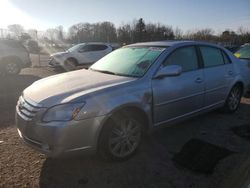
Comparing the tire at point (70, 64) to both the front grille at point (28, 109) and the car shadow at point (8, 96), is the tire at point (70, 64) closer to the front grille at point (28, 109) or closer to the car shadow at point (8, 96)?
the car shadow at point (8, 96)

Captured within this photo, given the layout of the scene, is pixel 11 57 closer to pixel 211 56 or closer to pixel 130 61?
pixel 130 61

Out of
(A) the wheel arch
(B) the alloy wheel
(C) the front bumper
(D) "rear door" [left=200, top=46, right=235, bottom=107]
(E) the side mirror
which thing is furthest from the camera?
(D) "rear door" [left=200, top=46, right=235, bottom=107]

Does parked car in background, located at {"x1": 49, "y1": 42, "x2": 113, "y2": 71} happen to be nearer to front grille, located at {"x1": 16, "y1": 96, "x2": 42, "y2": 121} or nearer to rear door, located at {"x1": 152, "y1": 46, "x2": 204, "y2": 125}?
rear door, located at {"x1": 152, "y1": 46, "x2": 204, "y2": 125}

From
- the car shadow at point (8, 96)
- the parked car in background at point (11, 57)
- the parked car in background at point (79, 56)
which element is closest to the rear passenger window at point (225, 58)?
the car shadow at point (8, 96)

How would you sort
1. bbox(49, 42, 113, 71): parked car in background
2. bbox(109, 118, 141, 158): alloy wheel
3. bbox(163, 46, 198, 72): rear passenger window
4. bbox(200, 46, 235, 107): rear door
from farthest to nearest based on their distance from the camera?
bbox(49, 42, 113, 71): parked car in background
bbox(200, 46, 235, 107): rear door
bbox(163, 46, 198, 72): rear passenger window
bbox(109, 118, 141, 158): alloy wheel

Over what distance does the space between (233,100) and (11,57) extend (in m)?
9.28

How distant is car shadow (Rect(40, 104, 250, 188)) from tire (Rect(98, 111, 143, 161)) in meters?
0.14

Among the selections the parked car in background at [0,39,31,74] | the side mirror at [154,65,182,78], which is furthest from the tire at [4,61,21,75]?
the side mirror at [154,65,182,78]

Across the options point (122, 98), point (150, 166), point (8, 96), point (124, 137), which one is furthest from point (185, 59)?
point (8, 96)

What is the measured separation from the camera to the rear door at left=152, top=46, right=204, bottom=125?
4.02m

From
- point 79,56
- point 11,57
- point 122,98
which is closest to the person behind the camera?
point 122,98

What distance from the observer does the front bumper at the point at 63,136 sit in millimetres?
3080

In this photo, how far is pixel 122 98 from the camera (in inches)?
137

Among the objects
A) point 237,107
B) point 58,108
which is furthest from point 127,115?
point 237,107
